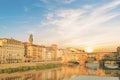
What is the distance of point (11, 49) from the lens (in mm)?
100562

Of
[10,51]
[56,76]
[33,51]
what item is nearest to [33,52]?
[33,51]

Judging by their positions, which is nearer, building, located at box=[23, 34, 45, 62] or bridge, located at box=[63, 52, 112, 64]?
bridge, located at box=[63, 52, 112, 64]

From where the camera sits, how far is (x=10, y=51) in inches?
3907

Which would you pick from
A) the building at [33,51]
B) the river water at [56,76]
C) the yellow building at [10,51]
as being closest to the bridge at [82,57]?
the building at [33,51]

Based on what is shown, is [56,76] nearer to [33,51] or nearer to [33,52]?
[33,52]

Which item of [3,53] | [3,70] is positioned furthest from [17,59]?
[3,70]

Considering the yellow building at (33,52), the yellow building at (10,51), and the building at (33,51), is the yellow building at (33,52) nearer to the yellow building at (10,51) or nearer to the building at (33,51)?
the building at (33,51)

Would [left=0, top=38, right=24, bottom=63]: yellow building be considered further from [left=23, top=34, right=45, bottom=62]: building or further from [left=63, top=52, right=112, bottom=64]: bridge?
[left=63, top=52, right=112, bottom=64]: bridge

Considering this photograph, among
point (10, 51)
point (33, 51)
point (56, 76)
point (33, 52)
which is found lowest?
point (56, 76)

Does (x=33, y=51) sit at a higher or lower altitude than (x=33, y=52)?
higher

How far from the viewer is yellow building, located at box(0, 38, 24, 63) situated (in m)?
92.8

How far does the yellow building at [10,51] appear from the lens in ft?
304

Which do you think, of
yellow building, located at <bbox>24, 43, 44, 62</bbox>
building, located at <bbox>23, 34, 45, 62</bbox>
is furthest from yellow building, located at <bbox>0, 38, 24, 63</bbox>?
yellow building, located at <bbox>24, 43, 44, 62</bbox>

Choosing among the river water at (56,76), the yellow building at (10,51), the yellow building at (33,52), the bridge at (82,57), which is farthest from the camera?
the yellow building at (33,52)
